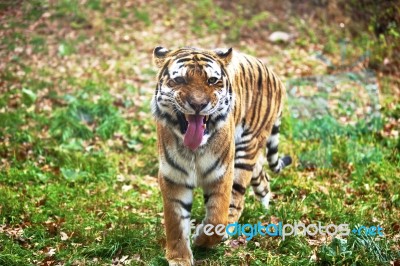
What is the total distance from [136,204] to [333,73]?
18.1 ft

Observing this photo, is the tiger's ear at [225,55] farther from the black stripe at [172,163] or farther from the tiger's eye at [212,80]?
the black stripe at [172,163]

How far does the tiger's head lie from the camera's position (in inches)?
158

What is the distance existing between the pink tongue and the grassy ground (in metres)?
1.16

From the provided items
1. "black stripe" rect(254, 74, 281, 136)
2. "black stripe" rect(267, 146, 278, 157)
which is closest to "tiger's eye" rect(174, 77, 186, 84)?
"black stripe" rect(254, 74, 281, 136)

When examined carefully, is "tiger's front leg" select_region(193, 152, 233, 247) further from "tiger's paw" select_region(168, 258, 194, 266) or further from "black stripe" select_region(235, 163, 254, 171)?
"black stripe" select_region(235, 163, 254, 171)

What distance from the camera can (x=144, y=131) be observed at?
8219 millimetres

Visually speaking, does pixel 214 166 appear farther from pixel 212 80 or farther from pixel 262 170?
pixel 262 170

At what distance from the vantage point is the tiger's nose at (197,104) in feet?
13.0

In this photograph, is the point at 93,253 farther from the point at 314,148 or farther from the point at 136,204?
the point at 314,148

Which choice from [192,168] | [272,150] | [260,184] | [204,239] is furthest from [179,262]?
[272,150]

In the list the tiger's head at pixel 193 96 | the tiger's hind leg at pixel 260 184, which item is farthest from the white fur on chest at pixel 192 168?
the tiger's hind leg at pixel 260 184

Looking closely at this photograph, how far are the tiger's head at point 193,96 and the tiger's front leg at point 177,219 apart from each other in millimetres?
463

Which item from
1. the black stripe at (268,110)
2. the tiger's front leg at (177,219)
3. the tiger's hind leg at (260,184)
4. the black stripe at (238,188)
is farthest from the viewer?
the tiger's hind leg at (260,184)

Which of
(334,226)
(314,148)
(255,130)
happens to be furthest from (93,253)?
(314,148)
